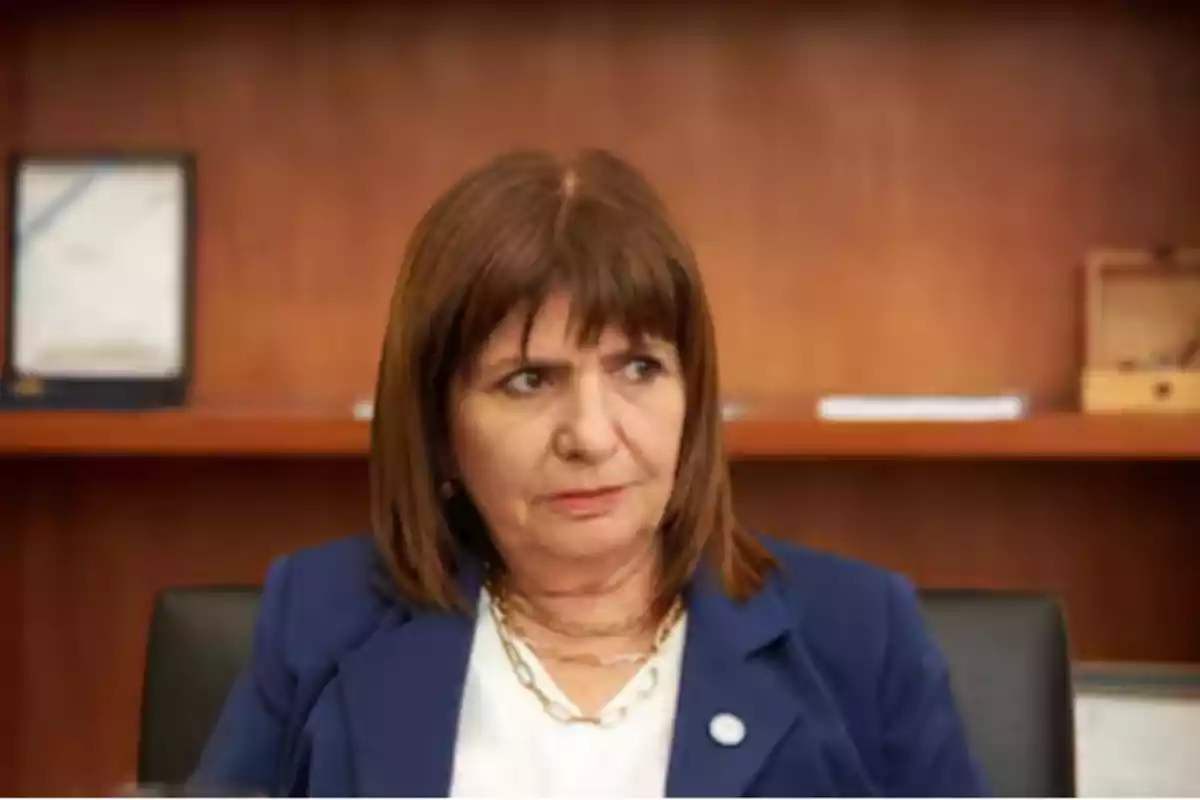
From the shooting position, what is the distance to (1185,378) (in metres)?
1.29

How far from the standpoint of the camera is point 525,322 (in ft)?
3.13

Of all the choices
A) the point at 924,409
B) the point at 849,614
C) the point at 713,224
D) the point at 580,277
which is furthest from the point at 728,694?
the point at 713,224

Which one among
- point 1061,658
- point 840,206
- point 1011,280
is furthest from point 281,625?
point 1011,280

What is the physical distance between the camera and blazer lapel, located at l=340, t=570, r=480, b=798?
977 mm

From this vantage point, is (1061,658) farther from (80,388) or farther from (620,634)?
(80,388)

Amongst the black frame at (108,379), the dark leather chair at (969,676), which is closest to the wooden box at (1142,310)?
the dark leather chair at (969,676)

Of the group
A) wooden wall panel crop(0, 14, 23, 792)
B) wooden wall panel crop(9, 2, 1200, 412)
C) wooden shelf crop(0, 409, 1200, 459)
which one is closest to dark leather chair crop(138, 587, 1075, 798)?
wooden shelf crop(0, 409, 1200, 459)

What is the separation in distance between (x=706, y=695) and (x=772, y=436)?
372 mm

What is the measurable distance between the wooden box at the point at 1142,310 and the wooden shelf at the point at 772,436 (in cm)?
15

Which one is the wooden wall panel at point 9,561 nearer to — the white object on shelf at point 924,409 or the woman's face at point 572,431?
A: the woman's face at point 572,431

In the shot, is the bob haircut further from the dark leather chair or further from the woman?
the dark leather chair

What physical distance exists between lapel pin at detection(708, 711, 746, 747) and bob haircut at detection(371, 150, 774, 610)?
122 mm

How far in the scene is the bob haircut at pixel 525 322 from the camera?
0.96 meters

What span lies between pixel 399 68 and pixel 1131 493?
1039 mm
